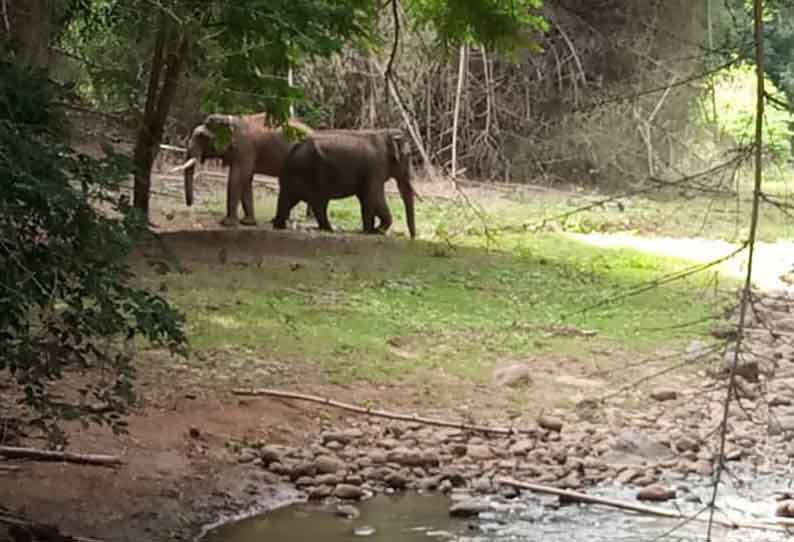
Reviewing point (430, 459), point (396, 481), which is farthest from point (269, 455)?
point (430, 459)

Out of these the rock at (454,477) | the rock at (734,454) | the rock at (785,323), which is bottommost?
the rock at (454,477)

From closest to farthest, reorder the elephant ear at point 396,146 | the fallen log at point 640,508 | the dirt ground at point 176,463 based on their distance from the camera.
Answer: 1. the dirt ground at point 176,463
2. the fallen log at point 640,508
3. the elephant ear at point 396,146

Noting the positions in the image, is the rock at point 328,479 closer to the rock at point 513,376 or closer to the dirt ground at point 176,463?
the dirt ground at point 176,463

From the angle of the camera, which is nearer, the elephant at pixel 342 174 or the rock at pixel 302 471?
the rock at pixel 302 471

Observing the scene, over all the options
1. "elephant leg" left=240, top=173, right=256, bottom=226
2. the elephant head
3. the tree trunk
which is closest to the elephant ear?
"elephant leg" left=240, top=173, right=256, bottom=226

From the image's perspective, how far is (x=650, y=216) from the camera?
62.2 ft

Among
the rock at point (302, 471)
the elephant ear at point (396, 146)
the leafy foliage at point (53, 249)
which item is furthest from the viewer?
the elephant ear at point (396, 146)

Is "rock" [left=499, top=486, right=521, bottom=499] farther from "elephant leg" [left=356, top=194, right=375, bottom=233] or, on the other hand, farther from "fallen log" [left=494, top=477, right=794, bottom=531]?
"elephant leg" [left=356, top=194, right=375, bottom=233]

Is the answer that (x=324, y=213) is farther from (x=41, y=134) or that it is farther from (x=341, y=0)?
(x=41, y=134)

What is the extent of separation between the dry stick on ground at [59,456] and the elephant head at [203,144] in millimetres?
8184

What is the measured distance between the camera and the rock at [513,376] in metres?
9.27

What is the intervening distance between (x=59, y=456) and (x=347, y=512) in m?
1.30

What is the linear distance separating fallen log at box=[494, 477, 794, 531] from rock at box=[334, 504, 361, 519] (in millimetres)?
788

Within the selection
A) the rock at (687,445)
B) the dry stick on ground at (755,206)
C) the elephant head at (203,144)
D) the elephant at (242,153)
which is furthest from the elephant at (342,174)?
the dry stick on ground at (755,206)
